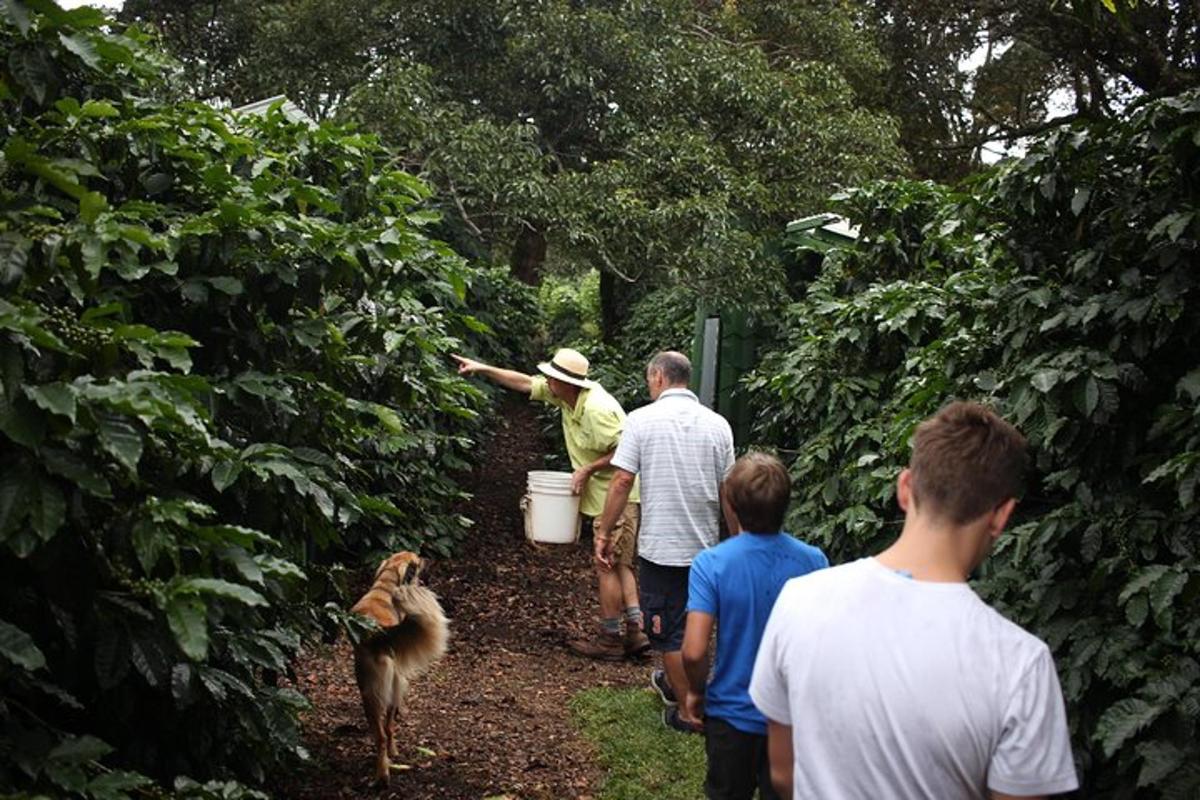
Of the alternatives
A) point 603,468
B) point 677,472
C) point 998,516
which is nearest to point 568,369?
point 603,468

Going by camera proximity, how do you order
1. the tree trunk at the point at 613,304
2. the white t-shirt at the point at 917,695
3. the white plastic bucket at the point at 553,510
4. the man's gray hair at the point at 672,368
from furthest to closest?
the tree trunk at the point at 613,304
the white plastic bucket at the point at 553,510
the man's gray hair at the point at 672,368
the white t-shirt at the point at 917,695

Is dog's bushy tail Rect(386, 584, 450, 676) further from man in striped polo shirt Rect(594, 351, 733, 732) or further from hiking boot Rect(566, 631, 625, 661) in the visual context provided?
hiking boot Rect(566, 631, 625, 661)

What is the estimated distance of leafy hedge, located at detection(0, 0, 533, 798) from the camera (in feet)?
9.57

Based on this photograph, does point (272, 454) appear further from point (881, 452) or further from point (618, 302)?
point (618, 302)

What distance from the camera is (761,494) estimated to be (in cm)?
438

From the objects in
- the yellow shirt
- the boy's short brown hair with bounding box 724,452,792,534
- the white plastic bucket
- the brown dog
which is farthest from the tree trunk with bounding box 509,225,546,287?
the boy's short brown hair with bounding box 724,452,792,534

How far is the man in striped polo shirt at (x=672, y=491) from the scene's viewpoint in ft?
22.0

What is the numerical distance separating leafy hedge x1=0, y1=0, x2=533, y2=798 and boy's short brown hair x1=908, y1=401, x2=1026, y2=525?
1535 mm

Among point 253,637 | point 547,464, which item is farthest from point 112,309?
point 547,464

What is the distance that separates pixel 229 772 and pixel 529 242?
52.3ft

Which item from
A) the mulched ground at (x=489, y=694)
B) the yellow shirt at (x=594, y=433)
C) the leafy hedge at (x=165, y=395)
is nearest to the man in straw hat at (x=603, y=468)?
the yellow shirt at (x=594, y=433)

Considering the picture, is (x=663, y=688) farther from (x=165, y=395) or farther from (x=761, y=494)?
(x=165, y=395)

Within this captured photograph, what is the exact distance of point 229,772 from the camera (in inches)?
169

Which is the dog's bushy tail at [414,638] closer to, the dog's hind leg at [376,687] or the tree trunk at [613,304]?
the dog's hind leg at [376,687]
